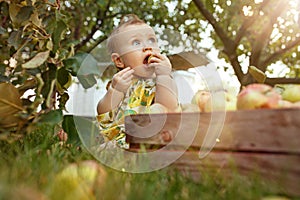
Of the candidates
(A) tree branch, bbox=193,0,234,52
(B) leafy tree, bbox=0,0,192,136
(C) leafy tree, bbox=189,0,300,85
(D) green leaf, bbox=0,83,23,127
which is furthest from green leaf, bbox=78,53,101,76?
(A) tree branch, bbox=193,0,234,52

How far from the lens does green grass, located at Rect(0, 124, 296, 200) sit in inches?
33.0

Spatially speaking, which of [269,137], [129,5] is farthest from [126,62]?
[129,5]

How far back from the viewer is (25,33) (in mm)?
1606

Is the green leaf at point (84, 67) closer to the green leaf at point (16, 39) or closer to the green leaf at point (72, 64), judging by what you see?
the green leaf at point (72, 64)

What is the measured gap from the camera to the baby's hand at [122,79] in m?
1.79

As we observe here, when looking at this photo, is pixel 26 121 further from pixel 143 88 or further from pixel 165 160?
pixel 143 88

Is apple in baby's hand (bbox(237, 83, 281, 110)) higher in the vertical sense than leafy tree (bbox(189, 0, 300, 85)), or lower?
lower

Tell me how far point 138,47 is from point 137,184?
98cm

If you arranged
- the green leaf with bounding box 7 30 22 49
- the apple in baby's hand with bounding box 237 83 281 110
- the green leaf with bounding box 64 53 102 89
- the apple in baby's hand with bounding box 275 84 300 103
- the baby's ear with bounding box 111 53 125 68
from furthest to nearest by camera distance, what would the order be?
1. the baby's ear with bounding box 111 53 125 68
2. the green leaf with bounding box 7 30 22 49
3. the green leaf with bounding box 64 53 102 89
4. the apple in baby's hand with bounding box 275 84 300 103
5. the apple in baby's hand with bounding box 237 83 281 110

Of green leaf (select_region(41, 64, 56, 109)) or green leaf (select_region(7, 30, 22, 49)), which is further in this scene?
green leaf (select_region(7, 30, 22, 49))

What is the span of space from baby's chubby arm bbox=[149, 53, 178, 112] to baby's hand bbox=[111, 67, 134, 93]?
107mm

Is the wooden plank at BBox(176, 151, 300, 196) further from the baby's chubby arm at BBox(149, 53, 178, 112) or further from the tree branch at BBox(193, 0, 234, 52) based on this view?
the tree branch at BBox(193, 0, 234, 52)

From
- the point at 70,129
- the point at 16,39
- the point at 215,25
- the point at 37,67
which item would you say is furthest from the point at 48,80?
the point at 215,25

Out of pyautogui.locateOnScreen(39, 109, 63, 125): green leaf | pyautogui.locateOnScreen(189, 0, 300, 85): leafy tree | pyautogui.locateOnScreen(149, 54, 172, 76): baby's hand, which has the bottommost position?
pyautogui.locateOnScreen(39, 109, 63, 125): green leaf
